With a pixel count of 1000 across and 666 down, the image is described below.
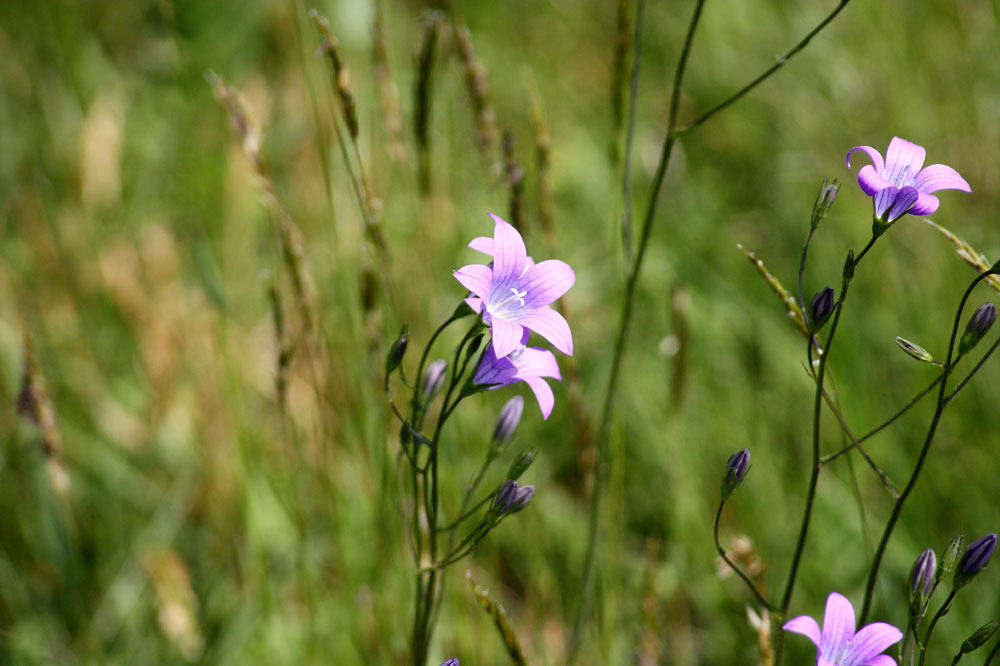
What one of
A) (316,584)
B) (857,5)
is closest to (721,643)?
(316,584)

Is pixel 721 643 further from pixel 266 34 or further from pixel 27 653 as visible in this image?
pixel 266 34

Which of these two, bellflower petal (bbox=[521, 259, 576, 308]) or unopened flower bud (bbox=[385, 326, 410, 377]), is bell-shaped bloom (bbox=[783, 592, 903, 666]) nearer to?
bellflower petal (bbox=[521, 259, 576, 308])

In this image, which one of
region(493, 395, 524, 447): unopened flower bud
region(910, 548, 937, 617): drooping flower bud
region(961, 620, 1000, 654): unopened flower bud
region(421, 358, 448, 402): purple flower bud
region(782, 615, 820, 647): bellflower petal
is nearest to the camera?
region(782, 615, 820, 647): bellflower petal

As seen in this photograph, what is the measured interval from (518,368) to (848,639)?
63cm

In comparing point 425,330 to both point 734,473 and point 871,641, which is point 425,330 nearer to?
point 734,473

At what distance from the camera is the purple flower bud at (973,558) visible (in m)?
1.34

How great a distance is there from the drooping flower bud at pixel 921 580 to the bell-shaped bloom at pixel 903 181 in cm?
53

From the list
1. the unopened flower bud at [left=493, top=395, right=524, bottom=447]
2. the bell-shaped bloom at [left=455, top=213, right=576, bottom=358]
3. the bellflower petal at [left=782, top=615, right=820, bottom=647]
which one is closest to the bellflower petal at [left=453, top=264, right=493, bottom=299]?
the bell-shaped bloom at [left=455, top=213, right=576, bottom=358]

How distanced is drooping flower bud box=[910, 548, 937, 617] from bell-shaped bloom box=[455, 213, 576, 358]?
65 cm

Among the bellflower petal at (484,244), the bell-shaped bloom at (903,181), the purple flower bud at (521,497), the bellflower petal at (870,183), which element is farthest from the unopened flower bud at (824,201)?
the purple flower bud at (521,497)

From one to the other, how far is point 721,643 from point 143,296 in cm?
256

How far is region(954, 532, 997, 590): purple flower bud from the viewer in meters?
1.34

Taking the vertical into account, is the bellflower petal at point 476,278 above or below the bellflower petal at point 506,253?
below

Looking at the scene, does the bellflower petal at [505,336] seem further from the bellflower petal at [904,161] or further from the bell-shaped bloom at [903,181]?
the bellflower petal at [904,161]
